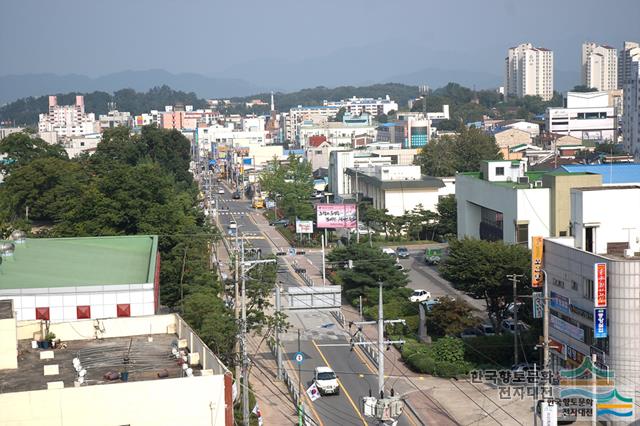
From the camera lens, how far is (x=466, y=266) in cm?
2423

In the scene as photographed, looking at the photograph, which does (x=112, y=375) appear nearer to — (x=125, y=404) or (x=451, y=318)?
(x=125, y=404)

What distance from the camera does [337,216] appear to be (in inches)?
1574

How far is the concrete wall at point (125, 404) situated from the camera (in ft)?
35.8

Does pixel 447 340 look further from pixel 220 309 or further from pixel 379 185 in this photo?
pixel 379 185

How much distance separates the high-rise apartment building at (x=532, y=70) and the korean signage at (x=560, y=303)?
13811cm

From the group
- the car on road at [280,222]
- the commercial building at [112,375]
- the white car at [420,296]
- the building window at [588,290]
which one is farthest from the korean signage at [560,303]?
the car on road at [280,222]

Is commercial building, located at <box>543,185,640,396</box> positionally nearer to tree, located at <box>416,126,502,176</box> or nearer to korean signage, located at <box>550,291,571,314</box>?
korean signage, located at <box>550,291,571,314</box>

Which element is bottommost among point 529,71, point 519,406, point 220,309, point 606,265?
point 519,406

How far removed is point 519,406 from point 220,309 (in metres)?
7.04

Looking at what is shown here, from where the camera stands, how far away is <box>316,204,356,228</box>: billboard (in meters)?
39.5

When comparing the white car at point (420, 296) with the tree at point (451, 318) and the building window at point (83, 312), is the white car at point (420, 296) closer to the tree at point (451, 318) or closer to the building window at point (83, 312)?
the tree at point (451, 318)

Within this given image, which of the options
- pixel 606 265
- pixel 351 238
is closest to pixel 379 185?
pixel 351 238

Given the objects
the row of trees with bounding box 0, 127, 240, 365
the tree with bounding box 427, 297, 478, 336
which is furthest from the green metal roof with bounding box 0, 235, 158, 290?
the tree with bounding box 427, 297, 478, 336

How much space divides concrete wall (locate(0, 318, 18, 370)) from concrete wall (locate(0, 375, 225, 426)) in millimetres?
2189
